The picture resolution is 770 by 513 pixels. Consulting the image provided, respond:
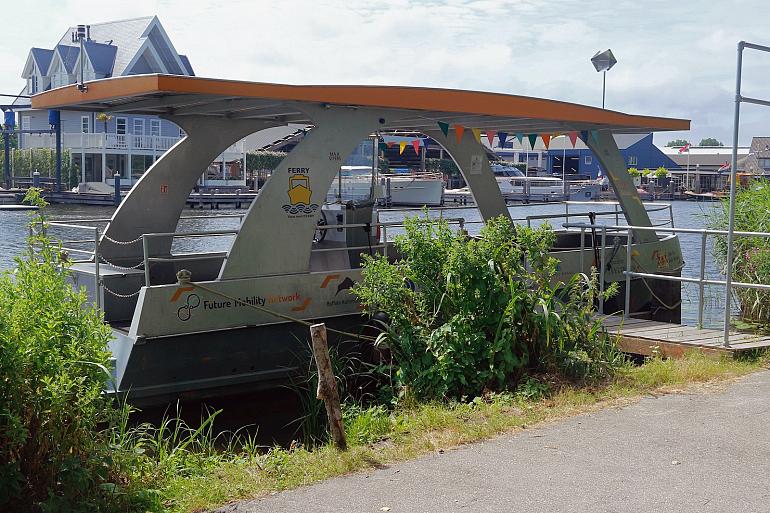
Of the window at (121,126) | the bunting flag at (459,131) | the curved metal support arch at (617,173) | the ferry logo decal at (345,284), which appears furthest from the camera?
the window at (121,126)

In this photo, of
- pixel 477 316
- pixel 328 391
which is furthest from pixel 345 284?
pixel 328 391

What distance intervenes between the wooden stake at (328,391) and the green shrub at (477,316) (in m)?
1.61

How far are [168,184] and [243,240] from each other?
2.83 m

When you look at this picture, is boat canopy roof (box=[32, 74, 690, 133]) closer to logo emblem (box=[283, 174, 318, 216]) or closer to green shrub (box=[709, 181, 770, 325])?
logo emblem (box=[283, 174, 318, 216])

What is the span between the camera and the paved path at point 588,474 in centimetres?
522

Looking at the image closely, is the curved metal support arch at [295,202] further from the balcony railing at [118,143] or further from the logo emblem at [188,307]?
the balcony railing at [118,143]

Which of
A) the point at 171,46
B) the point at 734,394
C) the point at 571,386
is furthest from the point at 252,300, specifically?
the point at 171,46

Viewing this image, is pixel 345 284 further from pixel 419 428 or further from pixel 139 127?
pixel 139 127

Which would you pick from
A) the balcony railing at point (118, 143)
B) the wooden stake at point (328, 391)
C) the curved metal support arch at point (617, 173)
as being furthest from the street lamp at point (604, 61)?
the balcony railing at point (118, 143)

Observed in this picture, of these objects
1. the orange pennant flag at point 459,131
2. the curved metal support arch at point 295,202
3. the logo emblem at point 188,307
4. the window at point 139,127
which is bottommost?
the logo emblem at point 188,307

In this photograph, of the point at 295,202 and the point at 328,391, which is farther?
the point at 295,202

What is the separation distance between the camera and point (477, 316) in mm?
8211

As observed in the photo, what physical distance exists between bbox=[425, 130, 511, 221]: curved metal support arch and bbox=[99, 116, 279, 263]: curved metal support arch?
9.56 ft

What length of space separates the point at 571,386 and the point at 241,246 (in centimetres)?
389
